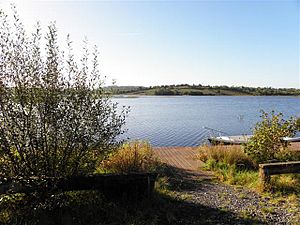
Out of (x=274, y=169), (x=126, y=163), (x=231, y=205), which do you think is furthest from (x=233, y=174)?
(x=126, y=163)

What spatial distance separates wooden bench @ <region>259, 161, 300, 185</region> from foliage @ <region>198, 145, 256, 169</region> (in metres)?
2.42

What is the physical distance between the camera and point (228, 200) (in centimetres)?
631

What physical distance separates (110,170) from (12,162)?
276cm

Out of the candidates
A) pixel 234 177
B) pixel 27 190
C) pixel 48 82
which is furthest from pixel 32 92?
pixel 234 177

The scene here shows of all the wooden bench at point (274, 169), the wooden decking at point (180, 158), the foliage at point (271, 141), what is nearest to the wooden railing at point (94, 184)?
the wooden bench at point (274, 169)

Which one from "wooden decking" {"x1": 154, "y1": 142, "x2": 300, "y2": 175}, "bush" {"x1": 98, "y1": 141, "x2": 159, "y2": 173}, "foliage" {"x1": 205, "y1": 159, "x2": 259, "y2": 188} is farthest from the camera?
"wooden decking" {"x1": 154, "y1": 142, "x2": 300, "y2": 175}

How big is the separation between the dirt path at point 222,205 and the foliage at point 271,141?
194cm

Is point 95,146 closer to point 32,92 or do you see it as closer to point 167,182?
point 32,92

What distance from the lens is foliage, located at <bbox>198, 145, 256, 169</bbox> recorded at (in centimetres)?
972

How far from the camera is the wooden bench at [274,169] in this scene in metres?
7.03

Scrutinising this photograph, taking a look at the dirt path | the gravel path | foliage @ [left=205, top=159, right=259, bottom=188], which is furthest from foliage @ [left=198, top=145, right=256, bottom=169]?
the gravel path

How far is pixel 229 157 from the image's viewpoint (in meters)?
9.76

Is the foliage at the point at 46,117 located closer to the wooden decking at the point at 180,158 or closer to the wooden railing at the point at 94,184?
the wooden railing at the point at 94,184

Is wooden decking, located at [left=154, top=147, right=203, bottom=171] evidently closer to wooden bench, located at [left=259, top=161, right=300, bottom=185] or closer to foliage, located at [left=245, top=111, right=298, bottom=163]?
foliage, located at [left=245, top=111, right=298, bottom=163]
